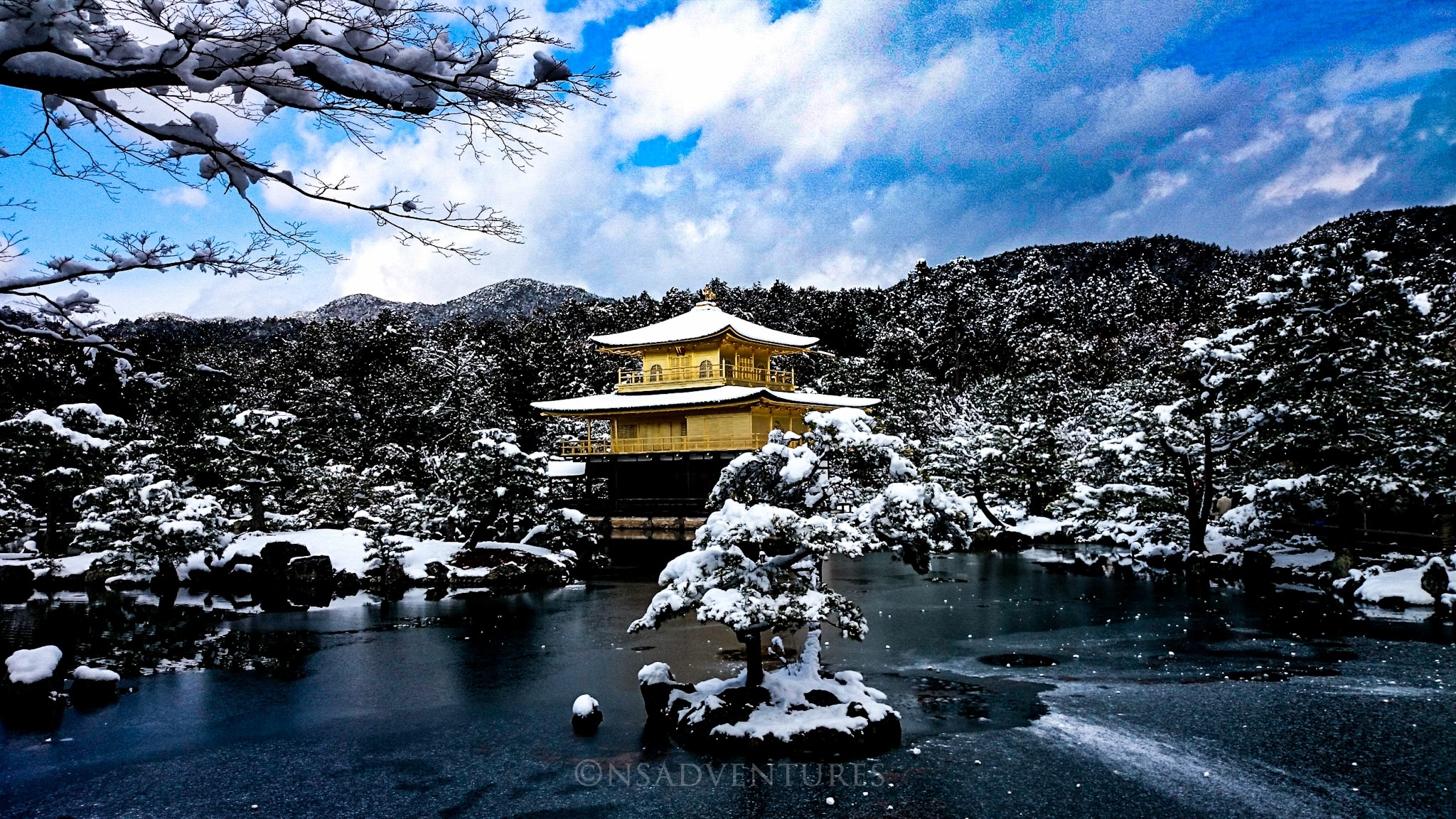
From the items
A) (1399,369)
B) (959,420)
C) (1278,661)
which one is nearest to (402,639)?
(1278,661)

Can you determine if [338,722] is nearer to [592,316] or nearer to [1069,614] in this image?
[1069,614]

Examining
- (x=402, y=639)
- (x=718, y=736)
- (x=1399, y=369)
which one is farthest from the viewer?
(x=1399, y=369)

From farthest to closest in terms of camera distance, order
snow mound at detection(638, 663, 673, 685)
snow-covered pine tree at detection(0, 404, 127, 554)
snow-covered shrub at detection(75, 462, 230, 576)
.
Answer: snow-covered pine tree at detection(0, 404, 127, 554)
snow-covered shrub at detection(75, 462, 230, 576)
snow mound at detection(638, 663, 673, 685)

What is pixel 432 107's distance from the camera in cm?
473

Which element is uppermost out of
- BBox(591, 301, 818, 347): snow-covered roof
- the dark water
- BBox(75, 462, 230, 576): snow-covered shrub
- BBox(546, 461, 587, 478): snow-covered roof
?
BBox(591, 301, 818, 347): snow-covered roof

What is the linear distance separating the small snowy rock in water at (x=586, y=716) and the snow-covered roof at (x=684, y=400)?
20.6m

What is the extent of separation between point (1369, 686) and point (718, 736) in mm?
9117

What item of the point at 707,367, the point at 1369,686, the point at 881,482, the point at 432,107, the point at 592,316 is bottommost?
the point at 1369,686

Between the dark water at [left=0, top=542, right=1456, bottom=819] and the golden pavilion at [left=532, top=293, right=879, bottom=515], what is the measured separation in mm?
13833

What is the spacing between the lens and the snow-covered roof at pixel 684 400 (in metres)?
30.9

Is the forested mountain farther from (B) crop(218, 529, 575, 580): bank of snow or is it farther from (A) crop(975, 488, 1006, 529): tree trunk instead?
(B) crop(218, 529, 575, 580): bank of snow

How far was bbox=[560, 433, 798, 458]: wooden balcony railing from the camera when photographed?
3175 cm

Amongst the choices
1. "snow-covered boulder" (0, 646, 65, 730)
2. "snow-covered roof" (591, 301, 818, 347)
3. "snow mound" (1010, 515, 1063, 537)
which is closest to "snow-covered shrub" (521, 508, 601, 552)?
"snow-covered roof" (591, 301, 818, 347)

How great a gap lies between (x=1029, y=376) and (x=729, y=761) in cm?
4055
